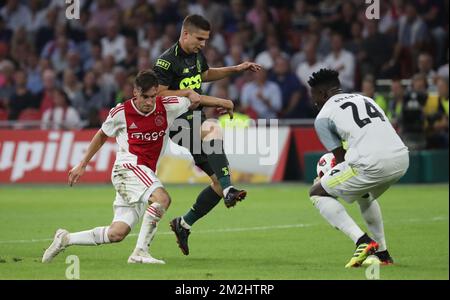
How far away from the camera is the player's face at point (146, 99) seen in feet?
31.6

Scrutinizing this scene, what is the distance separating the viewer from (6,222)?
46.5 ft

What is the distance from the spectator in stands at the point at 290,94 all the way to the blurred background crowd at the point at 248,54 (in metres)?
0.02

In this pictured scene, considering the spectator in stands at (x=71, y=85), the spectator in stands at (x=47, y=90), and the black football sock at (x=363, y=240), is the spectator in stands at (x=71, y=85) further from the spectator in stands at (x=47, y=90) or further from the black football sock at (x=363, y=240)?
the black football sock at (x=363, y=240)

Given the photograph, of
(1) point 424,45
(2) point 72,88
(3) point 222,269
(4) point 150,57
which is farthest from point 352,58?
(3) point 222,269

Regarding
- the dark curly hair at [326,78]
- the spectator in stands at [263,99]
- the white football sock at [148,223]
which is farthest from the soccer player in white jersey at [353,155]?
the spectator in stands at [263,99]

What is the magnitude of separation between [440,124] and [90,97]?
7.90 meters

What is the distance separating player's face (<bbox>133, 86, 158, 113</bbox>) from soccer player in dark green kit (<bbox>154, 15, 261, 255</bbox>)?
2.90 feet

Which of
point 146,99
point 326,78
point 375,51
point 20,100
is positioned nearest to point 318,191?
point 326,78

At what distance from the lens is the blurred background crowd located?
69.2 feet

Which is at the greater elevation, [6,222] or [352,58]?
[352,58]

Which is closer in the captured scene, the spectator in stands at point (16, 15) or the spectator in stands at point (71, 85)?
the spectator in stands at point (71, 85)

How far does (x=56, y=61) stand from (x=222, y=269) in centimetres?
1659

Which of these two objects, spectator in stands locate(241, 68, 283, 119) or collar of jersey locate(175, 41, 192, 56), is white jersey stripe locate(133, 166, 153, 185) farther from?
spectator in stands locate(241, 68, 283, 119)
